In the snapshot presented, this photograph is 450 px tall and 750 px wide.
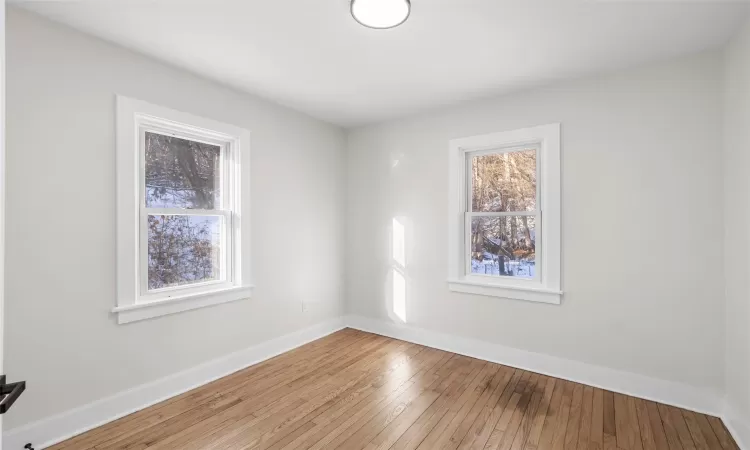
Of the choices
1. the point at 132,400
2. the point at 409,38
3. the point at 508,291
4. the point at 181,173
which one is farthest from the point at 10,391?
the point at 508,291

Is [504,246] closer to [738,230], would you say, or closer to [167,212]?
[738,230]

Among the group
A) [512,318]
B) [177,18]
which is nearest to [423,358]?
[512,318]

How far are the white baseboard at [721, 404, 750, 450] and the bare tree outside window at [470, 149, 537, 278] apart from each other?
151 cm

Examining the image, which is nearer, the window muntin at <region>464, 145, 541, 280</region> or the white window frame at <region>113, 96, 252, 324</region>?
the white window frame at <region>113, 96, 252, 324</region>

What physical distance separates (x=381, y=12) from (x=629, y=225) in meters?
2.39

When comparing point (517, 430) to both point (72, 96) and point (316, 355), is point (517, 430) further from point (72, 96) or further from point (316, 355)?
point (72, 96)

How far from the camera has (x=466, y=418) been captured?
8.12 feet

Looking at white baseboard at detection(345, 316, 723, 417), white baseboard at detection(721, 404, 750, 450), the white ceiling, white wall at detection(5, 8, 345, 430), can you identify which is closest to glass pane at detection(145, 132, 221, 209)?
white wall at detection(5, 8, 345, 430)

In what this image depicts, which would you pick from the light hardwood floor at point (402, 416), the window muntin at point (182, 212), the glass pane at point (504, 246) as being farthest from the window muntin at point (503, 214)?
the window muntin at point (182, 212)

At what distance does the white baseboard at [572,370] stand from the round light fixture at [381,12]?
2.86 m

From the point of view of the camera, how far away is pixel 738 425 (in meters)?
2.23

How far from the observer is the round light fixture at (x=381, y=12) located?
2004 millimetres

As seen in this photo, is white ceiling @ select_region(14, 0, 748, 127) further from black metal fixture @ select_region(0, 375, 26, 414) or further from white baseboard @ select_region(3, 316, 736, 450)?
white baseboard @ select_region(3, 316, 736, 450)

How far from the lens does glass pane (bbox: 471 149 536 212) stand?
3.35 metres
